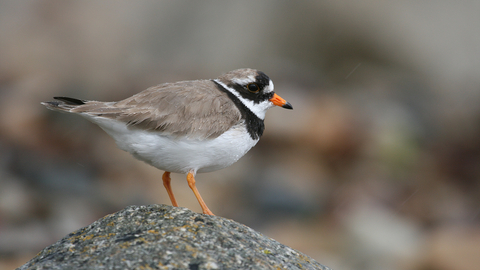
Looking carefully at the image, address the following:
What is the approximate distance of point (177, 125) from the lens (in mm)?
5664

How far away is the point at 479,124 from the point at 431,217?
3.63 metres

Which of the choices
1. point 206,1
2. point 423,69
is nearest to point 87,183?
point 206,1

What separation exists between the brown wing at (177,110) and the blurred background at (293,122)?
5.82 m

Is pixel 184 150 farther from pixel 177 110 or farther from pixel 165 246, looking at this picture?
pixel 165 246

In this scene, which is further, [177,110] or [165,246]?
[177,110]

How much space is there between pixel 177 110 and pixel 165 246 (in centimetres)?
230

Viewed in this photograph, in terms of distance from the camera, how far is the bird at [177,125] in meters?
5.60

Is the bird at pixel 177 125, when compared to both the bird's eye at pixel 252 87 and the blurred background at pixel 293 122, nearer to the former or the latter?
the bird's eye at pixel 252 87

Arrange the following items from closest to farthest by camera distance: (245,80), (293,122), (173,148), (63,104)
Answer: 1. (173,148)
2. (63,104)
3. (245,80)
4. (293,122)

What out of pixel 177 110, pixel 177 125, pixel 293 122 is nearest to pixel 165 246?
pixel 177 125

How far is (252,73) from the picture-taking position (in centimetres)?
655

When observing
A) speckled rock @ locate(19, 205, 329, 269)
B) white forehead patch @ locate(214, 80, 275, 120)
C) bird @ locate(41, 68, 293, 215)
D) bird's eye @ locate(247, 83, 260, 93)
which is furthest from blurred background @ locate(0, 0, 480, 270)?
speckled rock @ locate(19, 205, 329, 269)

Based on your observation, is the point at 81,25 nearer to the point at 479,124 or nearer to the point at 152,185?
the point at 152,185

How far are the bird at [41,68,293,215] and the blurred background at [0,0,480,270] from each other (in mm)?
5776
